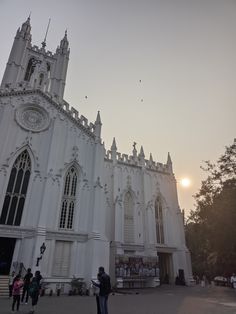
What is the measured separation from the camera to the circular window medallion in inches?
1006

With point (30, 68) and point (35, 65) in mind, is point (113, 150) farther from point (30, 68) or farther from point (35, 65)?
point (30, 68)

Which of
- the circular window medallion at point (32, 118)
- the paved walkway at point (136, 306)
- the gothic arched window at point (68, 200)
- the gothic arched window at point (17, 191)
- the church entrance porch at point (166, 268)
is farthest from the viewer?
the church entrance porch at point (166, 268)

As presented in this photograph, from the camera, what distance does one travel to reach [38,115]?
88.7 ft

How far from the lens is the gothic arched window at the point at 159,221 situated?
31875 millimetres

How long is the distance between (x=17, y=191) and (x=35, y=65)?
22.4 m

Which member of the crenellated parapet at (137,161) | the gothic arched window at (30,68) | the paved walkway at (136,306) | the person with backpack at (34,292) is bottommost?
the paved walkway at (136,306)

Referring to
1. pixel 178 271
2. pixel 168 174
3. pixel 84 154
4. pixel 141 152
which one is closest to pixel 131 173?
pixel 141 152

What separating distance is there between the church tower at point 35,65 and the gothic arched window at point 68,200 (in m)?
12.2

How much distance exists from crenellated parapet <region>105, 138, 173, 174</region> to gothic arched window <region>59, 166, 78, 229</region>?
8609 mm

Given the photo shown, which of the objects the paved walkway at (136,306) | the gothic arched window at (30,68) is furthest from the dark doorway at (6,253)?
the gothic arched window at (30,68)

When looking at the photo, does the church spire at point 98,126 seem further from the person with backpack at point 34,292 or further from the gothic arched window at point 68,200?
the person with backpack at point 34,292

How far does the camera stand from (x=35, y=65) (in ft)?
119

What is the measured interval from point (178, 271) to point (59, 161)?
2131 cm

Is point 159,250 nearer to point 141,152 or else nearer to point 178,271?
point 178,271
